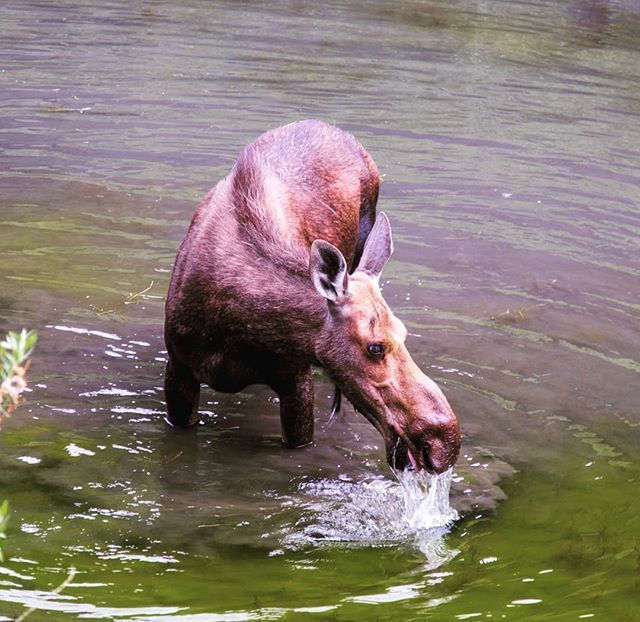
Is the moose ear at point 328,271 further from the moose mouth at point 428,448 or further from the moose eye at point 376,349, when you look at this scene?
the moose mouth at point 428,448

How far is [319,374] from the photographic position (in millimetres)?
6855

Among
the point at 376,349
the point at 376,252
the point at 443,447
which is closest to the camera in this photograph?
the point at 443,447

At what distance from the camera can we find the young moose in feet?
15.5

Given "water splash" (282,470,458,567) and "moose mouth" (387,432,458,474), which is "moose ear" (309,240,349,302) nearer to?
"moose mouth" (387,432,458,474)

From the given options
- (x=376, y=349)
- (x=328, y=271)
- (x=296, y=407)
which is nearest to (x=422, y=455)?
(x=376, y=349)

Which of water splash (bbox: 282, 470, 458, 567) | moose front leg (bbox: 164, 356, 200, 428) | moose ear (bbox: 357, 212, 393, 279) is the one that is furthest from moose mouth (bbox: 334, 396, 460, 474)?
moose front leg (bbox: 164, 356, 200, 428)

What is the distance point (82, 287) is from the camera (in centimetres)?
765

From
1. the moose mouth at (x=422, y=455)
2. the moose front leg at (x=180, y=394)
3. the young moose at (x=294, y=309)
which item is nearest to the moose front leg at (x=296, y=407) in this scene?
the young moose at (x=294, y=309)

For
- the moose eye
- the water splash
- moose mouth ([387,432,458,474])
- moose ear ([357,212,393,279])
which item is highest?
moose ear ([357,212,393,279])

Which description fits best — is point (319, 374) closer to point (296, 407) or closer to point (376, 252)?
point (296, 407)

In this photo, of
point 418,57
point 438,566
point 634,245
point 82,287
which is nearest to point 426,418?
point 438,566

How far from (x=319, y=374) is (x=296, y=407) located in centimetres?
115

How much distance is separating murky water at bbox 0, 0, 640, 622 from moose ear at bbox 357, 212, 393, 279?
3.18 ft

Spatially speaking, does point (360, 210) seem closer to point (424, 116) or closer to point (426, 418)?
point (426, 418)
